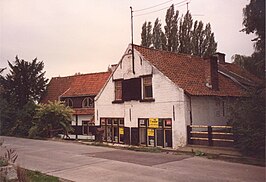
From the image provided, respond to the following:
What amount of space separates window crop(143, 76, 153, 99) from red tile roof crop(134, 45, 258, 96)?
3.61 feet

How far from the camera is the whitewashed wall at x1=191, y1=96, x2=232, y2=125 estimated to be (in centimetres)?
1708

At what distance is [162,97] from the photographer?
17547 millimetres

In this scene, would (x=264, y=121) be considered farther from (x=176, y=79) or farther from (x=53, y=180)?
(x=53, y=180)

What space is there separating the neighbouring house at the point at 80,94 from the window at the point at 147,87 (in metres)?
7.97

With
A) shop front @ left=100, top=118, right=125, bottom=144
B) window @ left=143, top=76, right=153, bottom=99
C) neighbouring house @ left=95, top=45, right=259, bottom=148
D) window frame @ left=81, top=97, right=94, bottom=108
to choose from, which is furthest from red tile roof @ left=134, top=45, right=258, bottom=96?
window frame @ left=81, top=97, right=94, bottom=108

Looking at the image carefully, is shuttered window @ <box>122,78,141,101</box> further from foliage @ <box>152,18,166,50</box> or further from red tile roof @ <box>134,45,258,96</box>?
foliage @ <box>152,18,166,50</box>

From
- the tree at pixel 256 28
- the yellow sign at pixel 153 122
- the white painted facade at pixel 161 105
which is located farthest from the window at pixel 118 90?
the tree at pixel 256 28

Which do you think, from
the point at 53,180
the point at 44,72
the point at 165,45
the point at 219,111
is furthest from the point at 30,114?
the point at 53,180

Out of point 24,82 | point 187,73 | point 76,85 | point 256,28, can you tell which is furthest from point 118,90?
point 24,82

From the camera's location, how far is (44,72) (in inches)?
1300

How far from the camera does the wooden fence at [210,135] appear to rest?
14.2 meters

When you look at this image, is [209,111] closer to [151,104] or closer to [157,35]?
[151,104]

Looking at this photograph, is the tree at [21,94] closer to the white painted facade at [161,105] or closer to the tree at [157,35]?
the white painted facade at [161,105]

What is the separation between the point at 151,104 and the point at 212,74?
440cm
